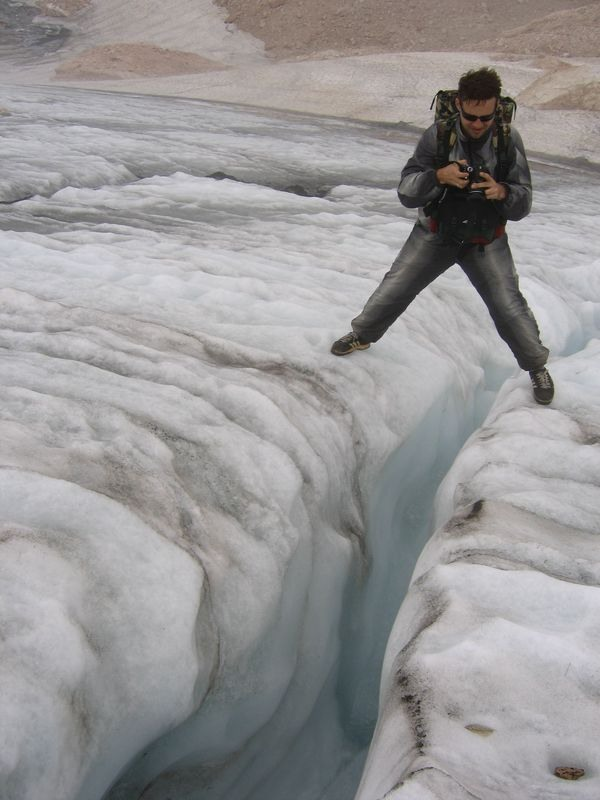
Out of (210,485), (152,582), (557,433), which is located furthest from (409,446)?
(152,582)

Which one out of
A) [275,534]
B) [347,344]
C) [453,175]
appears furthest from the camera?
[347,344]

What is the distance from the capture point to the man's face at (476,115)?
7.63 ft

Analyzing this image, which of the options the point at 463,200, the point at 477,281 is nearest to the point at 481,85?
the point at 463,200

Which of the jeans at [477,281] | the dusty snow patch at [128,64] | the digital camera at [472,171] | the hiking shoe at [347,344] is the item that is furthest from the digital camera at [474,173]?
the dusty snow patch at [128,64]

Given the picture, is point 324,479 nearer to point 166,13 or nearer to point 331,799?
point 331,799

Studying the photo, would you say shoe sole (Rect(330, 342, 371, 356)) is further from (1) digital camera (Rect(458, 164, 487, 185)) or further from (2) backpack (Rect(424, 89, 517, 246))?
(1) digital camera (Rect(458, 164, 487, 185))

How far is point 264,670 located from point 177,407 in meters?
0.86

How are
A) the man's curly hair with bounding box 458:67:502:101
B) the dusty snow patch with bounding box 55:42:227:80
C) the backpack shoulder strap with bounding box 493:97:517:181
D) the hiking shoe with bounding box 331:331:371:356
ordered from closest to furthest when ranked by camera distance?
1. the man's curly hair with bounding box 458:67:502:101
2. the backpack shoulder strap with bounding box 493:97:517:181
3. the hiking shoe with bounding box 331:331:371:356
4. the dusty snow patch with bounding box 55:42:227:80

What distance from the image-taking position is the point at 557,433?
9.12ft

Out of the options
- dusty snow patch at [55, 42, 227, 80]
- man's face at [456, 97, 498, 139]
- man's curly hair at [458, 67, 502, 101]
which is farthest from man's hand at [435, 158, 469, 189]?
dusty snow patch at [55, 42, 227, 80]

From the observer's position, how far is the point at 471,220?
2580 millimetres

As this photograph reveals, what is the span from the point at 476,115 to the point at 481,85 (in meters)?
0.10

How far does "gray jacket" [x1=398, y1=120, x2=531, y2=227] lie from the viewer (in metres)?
2.48

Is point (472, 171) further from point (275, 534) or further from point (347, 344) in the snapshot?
point (275, 534)
